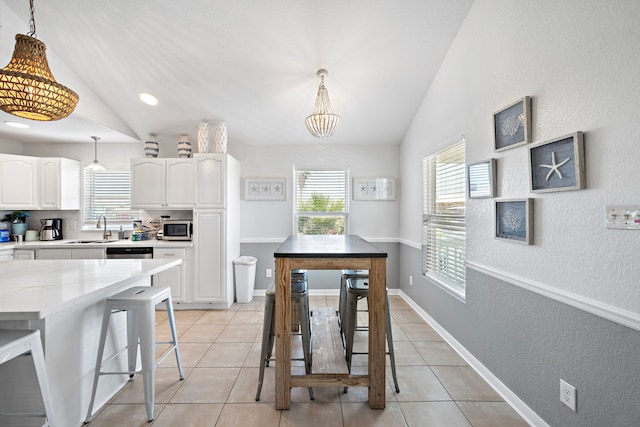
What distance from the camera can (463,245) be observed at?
8.91 ft

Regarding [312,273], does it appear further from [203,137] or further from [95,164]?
[95,164]

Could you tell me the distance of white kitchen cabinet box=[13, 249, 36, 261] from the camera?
375 cm

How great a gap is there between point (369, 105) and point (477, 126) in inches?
61.5

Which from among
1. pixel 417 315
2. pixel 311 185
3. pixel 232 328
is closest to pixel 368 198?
pixel 311 185

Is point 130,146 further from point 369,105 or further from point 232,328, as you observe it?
point 369,105

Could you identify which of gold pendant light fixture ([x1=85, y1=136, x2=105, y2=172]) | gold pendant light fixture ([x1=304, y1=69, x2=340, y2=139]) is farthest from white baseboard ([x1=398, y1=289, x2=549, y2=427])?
gold pendant light fixture ([x1=85, y1=136, x2=105, y2=172])

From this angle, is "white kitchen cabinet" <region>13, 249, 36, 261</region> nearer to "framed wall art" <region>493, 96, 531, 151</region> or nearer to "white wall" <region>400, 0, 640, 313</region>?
"white wall" <region>400, 0, 640, 313</region>

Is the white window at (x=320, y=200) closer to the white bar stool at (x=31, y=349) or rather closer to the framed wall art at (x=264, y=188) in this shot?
the framed wall art at (x=264, y=188)

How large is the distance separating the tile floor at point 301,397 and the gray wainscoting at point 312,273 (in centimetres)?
159

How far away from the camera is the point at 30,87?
1.51m

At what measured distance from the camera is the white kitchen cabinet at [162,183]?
388cm

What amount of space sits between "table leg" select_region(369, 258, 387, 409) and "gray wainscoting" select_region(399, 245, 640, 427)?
32.9 inches

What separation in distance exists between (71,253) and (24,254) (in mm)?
579

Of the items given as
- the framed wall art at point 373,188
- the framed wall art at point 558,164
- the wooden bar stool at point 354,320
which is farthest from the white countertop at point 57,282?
the framed wall art at point 373,188
